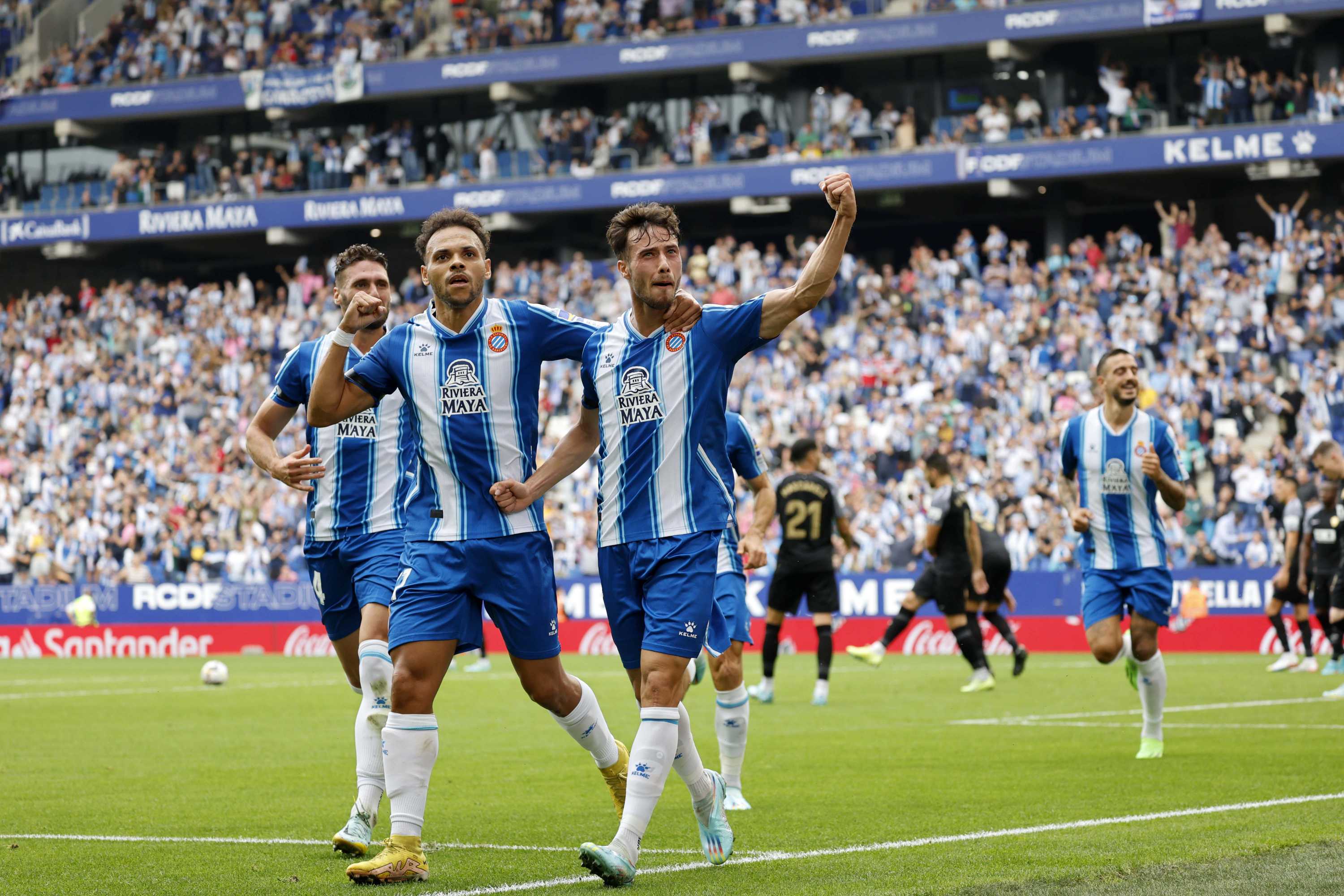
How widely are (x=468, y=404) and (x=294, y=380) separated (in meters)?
1.34

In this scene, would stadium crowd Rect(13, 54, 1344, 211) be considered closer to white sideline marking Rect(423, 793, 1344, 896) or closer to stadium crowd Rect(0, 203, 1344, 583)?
stadium crowd Rect(0, 203, 1344, 583)

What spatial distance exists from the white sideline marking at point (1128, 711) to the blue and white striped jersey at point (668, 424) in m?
8.06

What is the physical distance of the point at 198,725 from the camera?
15.7 meters

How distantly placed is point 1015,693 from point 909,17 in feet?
73.2

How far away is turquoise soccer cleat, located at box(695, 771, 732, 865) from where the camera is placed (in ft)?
23.8

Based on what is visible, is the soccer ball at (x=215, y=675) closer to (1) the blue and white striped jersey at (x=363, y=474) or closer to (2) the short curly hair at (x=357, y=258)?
(1) the blue and white striped jersey at (x=363, y=474)

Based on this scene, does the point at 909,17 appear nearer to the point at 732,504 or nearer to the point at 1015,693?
the point at 1015,693

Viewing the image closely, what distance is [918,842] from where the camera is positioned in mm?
7797

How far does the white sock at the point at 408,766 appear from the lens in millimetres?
6863

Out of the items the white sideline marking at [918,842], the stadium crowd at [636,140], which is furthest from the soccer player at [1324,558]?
the stadium crowd at [636,140]

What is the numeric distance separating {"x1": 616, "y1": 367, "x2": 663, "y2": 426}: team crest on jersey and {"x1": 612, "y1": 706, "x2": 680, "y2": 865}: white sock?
3.74 ft

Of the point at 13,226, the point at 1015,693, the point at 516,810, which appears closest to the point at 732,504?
the point at 516,810

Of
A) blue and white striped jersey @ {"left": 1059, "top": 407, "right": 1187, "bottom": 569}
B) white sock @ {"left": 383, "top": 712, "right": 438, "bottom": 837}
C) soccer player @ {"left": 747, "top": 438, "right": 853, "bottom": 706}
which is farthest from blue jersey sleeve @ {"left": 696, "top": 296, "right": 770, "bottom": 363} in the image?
soccer player @ {"left": 747, "top": 438, "right": 853, "bottom": 706}

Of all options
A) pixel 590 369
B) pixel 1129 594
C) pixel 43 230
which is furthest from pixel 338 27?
pixel 590 369
